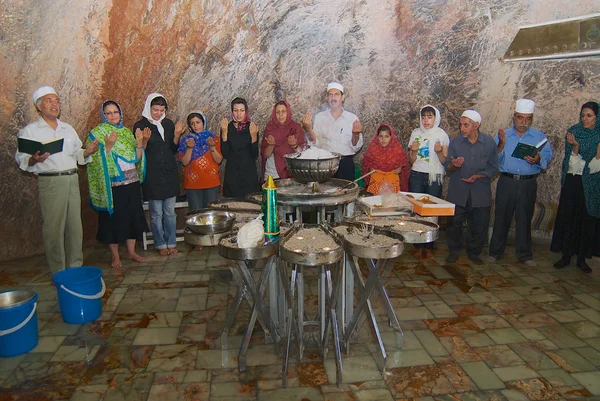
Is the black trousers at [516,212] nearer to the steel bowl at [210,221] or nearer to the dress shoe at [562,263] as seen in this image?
the dress shoe at [562,263]

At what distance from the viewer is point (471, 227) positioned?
18.4 ft

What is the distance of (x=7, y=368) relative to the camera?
343 centimetres

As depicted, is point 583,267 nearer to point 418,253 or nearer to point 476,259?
point 476,259

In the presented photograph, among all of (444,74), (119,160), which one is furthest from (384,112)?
(119,160)

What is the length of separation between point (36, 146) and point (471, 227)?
471 cm

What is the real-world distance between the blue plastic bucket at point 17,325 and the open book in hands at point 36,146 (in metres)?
1.42

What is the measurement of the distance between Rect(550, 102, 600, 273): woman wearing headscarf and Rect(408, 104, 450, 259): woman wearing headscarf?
1328 mm

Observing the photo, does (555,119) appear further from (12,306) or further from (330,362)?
(12,306)

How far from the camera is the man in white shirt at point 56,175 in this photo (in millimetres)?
4664

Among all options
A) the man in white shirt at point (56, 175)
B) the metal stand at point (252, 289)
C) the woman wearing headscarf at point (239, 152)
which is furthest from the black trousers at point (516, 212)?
the man in white shirt at point (56, 175)

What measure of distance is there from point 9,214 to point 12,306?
2.80 m

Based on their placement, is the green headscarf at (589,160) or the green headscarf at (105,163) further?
the green headscarf at (105,163)

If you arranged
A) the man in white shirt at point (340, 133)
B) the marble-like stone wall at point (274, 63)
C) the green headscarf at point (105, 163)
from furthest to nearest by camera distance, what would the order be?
the man in white shirt at point (340, 133) → the marble-like stone wall at point (274, 63) → the green headscarf at point (105, 163)

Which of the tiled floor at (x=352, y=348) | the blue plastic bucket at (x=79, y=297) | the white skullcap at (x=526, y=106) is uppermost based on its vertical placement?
the white skullcap at (x=526, y=106)
